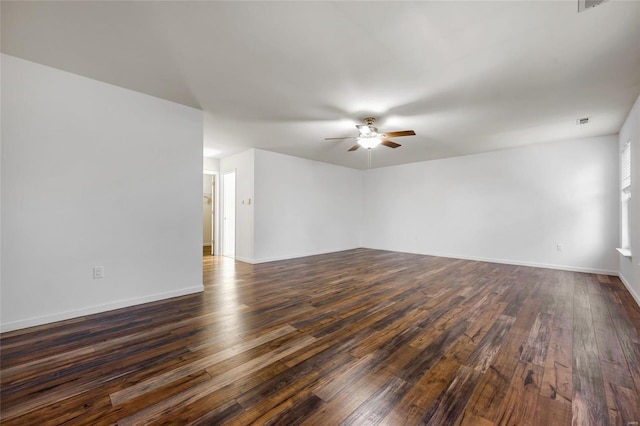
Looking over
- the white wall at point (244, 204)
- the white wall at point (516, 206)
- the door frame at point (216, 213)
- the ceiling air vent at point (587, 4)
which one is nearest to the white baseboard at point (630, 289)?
the white wall at point (516, 206)

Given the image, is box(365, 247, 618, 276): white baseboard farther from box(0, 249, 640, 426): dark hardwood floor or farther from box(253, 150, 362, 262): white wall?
box(253, 150, 362, 262): white wall

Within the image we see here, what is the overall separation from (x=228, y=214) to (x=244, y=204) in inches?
51.2

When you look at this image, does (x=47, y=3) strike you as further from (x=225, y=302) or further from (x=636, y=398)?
(x=636, y=398)

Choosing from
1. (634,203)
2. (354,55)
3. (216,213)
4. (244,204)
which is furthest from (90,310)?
(634,203)

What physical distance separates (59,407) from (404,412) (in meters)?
1.97

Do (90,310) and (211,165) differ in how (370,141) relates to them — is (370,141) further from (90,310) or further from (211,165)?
(211,165)

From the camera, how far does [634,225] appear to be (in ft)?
11.1

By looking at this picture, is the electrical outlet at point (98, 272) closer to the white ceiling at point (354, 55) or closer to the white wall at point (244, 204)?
the white ceiling at point (354, 55)

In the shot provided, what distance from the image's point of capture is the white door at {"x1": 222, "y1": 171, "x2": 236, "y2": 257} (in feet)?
22.5

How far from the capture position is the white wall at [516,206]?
4.66m

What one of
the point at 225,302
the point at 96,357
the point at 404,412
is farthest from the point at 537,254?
the point at 96,357

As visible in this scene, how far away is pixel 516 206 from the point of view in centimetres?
548

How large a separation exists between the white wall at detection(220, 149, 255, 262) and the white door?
666 millimetres

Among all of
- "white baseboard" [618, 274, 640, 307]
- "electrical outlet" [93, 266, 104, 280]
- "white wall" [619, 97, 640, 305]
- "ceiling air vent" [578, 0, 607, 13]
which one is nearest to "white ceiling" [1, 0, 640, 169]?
"ceiling air vent" [578, 0, 607, 13]
